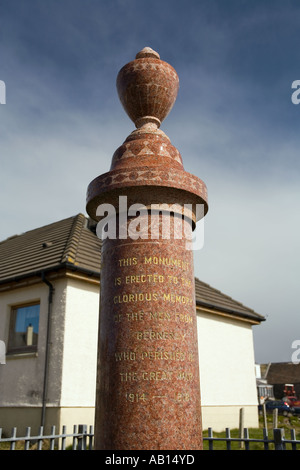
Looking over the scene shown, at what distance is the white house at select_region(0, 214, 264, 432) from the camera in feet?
35.5

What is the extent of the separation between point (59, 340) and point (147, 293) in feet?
24.4

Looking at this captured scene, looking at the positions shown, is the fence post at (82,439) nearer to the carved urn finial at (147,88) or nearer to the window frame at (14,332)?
the carved urn finial at (147,88)

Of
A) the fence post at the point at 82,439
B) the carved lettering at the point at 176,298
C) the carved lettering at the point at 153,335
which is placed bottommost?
the fence post at the point at 82,439

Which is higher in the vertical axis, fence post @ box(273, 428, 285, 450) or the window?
the window

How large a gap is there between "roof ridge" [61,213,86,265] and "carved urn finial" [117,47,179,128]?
258 inches

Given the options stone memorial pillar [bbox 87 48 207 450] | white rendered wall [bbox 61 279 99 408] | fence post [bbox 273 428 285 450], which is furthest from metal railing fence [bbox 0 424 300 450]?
stone memorial pillar [bbox 87 48 207 450]

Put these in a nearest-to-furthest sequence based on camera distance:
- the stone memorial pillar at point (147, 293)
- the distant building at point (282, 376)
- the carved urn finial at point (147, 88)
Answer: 1. the stone memorial pillar at point (147, 293)
2. the carved urn finial at point (147, 88)
3. the distant building at point (282, 376)

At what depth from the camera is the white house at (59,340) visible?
1083 centimetres

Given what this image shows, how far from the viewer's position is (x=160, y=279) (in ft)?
14.3

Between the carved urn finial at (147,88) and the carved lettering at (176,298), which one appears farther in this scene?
the carved urn finial at (147,88)

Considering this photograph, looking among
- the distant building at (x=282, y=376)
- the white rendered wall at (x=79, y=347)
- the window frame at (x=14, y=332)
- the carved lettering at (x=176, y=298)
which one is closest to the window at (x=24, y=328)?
the window frame at (x=14, y=332)

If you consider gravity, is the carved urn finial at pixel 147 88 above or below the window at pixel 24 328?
above

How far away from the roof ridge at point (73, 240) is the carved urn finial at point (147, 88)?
655 centimetres

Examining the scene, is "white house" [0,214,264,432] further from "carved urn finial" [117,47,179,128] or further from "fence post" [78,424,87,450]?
"carved urn finial" [117,47,179,128]
